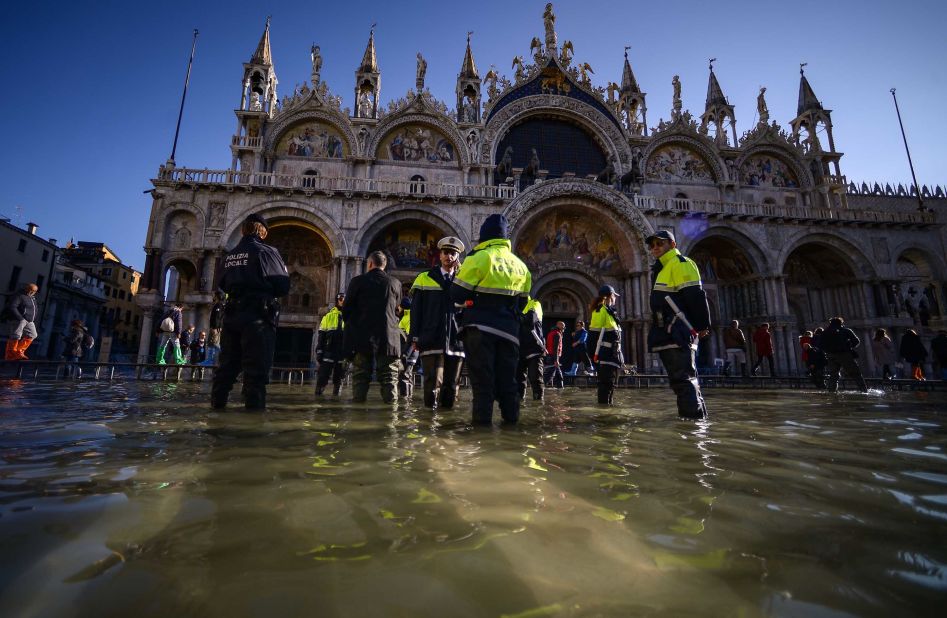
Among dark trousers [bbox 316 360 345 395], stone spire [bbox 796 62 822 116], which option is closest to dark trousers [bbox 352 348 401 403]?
dark trousers [bbox 316 360 345 395]

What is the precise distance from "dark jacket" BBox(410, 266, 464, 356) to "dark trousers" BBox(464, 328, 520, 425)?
1.00m

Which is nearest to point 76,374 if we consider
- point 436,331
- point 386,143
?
point 436,331

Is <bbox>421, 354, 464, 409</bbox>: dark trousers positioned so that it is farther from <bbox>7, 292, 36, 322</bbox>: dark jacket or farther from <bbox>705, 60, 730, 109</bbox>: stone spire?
<bbox>705, 60, 730, 109</bbox>: stone spire

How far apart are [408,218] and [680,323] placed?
14.1 meters

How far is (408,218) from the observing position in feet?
55.4

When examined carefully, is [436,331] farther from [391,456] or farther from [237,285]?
[391,456]

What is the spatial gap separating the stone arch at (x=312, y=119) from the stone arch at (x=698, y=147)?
46.0 feet

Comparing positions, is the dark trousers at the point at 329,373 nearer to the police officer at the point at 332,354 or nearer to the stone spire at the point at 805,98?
the police officer at the point at 332,354

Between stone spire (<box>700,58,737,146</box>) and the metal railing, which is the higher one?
stone spire (<box>700,58,737,146</box>)

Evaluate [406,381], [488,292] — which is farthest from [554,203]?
[488,292]

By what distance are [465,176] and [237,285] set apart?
16.5 meters

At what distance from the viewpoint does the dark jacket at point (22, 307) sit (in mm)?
8227

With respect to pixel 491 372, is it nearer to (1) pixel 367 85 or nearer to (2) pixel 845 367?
(2) pixel 845 367

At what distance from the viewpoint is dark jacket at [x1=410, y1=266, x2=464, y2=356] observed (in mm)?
4535
